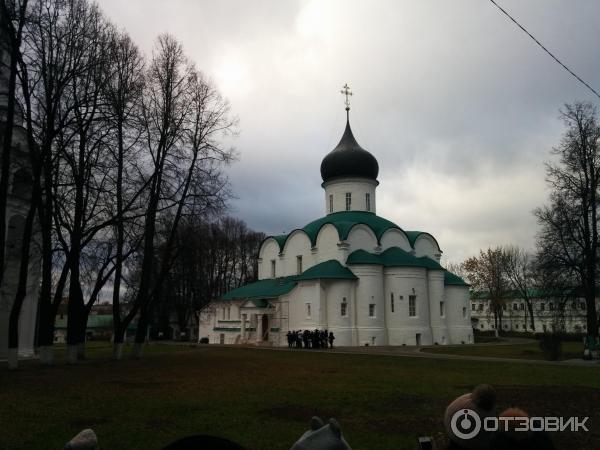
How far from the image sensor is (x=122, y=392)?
38.6 ft

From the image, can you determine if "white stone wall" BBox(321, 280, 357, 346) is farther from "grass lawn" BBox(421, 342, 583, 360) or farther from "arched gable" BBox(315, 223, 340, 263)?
"grass lawn" BBox(421, 342, 583, 360)

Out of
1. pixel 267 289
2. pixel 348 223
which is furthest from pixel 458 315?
pixel 267 289

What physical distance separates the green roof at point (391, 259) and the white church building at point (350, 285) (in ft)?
0.24

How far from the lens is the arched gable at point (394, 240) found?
39.9 metres

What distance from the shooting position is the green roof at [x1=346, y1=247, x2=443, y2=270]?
3678cm

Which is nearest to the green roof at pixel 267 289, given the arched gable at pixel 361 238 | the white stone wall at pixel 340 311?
the white stone wall at pixel 340 311

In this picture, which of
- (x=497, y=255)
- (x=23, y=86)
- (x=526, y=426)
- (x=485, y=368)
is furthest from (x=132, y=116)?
(x=497, y=255)

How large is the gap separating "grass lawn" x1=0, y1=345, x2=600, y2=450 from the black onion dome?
2614 cm

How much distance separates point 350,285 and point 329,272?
178cm

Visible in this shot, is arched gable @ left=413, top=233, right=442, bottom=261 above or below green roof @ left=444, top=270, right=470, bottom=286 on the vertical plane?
above

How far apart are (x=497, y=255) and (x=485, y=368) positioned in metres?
45.0

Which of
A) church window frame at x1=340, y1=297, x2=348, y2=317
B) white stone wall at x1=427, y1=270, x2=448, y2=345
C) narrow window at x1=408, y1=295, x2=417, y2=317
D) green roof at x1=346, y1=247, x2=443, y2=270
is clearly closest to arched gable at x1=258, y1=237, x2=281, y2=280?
green roof at x1=346, y1=247, x2=443, y2=270

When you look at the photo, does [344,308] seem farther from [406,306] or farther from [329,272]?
[406,306]

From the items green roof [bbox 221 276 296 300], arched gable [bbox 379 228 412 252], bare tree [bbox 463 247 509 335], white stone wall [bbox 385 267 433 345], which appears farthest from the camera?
bare tree [bbox 463 247 509 335]
